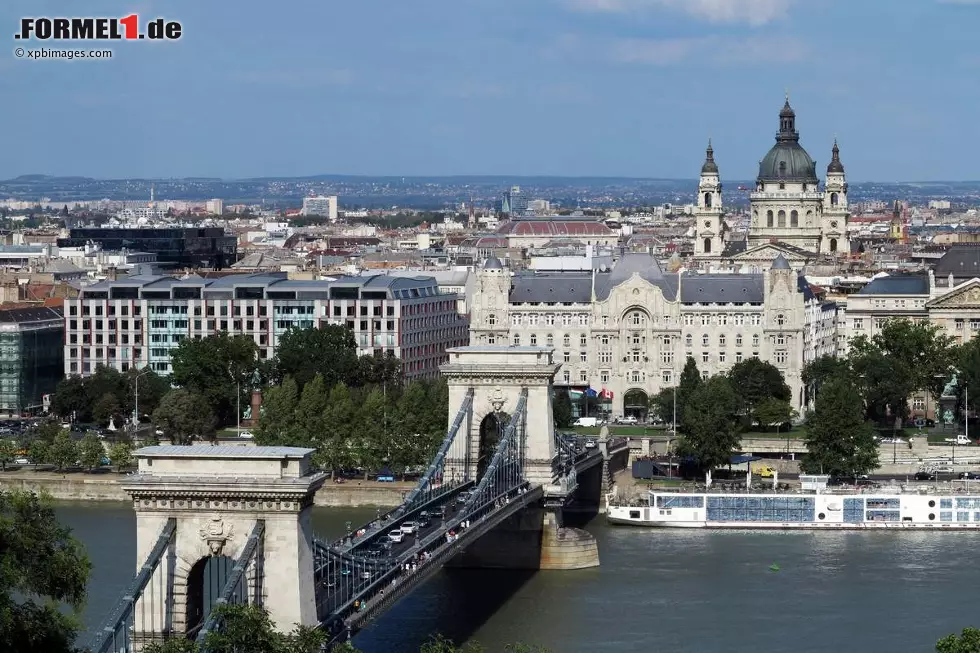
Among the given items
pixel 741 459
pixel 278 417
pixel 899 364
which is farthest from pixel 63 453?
pixel 899 364

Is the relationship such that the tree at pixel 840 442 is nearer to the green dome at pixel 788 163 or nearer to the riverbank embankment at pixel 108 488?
the riverbank embankment at pixel 108 488

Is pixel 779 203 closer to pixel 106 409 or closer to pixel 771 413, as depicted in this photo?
pixel 771 413

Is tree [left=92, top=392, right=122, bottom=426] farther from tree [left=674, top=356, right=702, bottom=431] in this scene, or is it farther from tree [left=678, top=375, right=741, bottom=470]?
tree [left=678, top=375, right=741, bottom=470]

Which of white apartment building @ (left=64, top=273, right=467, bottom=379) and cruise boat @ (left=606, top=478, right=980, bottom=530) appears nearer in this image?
cruise boat @ (left=606, top=478, right=980, bottom=530)

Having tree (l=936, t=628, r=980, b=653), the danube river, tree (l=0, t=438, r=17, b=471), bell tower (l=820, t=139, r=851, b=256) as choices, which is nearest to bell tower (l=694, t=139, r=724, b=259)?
bell tower (l=820, t=139, r=851, b=256)

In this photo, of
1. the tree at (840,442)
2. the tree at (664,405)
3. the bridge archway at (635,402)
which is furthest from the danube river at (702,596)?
the bridge archway at (635,402)

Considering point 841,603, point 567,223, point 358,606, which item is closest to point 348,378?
point 841,603

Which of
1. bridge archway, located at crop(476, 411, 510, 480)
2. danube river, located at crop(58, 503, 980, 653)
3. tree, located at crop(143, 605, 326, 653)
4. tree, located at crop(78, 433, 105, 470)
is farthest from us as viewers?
tree, located at crop(78, 433, 105, 470)

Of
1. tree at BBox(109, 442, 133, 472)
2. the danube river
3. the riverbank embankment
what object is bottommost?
the danube river
